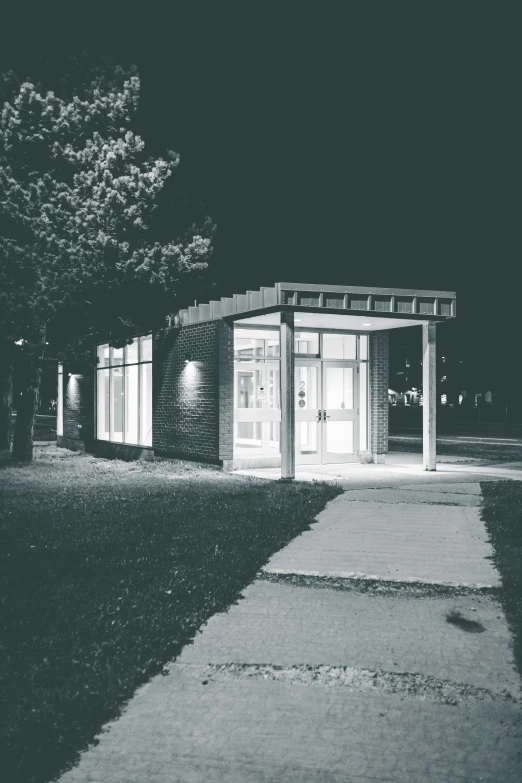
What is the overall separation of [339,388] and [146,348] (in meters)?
5.34

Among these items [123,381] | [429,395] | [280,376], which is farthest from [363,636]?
[123,381]

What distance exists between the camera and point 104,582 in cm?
671

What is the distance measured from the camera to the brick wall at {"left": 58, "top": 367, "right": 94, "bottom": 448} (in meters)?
23.7

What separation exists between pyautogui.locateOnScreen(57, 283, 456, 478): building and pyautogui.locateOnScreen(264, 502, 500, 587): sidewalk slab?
4.18 metres

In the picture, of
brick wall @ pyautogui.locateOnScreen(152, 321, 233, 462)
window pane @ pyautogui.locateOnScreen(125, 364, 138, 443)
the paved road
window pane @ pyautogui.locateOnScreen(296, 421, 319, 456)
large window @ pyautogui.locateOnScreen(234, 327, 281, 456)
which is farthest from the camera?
the paved road

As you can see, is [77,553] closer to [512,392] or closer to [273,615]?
[273,615]

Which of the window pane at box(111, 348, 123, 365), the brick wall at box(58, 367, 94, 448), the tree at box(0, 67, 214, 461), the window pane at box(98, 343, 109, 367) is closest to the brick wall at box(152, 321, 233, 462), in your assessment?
the tree at box(0, 67, 214, 461)

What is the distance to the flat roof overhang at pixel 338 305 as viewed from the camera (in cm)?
1415

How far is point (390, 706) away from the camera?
4.14 m

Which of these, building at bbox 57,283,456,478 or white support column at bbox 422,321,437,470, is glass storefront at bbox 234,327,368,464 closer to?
building at bbox 57,283,456,478

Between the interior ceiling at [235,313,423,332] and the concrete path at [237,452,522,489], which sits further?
the interior ceiling at [235,313,423,332]

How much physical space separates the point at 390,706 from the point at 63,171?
15881 mm

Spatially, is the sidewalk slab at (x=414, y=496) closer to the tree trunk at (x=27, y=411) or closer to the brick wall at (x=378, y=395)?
the brick wall at (x=378, y=395)

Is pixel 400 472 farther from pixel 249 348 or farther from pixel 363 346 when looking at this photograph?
pixel 249 348
